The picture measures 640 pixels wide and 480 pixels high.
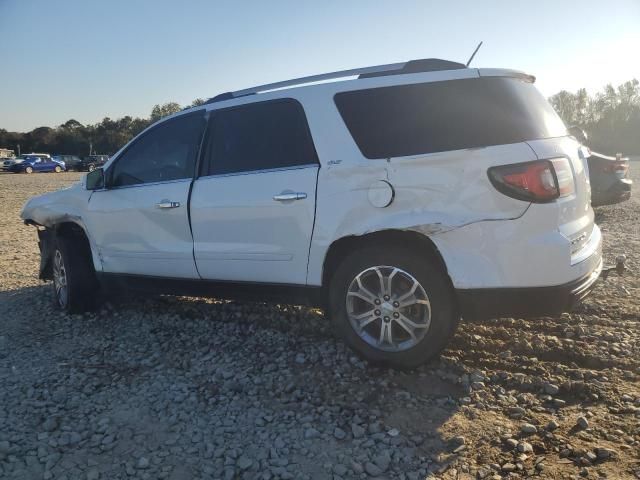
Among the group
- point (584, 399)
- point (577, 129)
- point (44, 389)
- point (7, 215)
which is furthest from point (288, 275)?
point (7, 215)

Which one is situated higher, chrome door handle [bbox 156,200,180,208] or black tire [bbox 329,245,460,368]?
chrome door handle [bbox 156,200,180,208]

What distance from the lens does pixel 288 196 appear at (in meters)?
3.82

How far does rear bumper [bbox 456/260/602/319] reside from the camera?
3.20 m

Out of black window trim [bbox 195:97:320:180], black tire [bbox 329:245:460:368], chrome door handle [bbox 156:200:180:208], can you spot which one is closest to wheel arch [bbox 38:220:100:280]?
chrome door handle [bbox 156:200:180:208]

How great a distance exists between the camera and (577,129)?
4.93m

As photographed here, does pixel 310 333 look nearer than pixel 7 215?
Yes

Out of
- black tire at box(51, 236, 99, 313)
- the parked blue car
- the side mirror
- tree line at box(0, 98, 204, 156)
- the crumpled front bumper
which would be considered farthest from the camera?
tree line at box(0, 98, 204, 156)

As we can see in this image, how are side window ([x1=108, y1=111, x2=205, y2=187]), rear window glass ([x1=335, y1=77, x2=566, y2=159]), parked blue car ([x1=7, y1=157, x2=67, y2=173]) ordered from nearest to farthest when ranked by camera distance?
1. rear window glass ([x1=335, y1=77, x2=566, y2=159])
2. side window ([x1=108, y1=111, x2=205, y2=187])
3. parked blue car ([x1=7, y1=157, x2=67, y2=173])

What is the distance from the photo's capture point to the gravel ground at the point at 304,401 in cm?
267

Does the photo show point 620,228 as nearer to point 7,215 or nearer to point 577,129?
point 577,129

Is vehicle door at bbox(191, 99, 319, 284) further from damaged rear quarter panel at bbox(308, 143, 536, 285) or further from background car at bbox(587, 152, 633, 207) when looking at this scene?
background car at bbox(587, 152, 633, 207)

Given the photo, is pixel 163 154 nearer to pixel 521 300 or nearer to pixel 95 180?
pixel 95 180

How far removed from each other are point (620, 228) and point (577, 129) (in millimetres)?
5209

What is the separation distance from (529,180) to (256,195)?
1.90 metres
